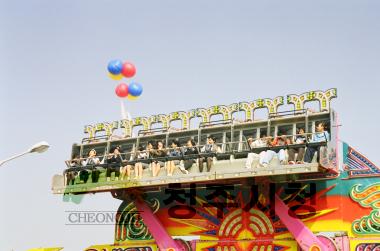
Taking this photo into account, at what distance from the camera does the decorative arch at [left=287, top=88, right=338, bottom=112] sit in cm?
2017

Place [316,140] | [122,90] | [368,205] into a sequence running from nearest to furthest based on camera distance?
[316,140] < [368,205] < [122,90]

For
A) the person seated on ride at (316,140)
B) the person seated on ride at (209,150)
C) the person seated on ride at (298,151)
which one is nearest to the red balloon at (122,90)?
the person seated on ride at (209,150)

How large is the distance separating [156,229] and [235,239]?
10.6 ft

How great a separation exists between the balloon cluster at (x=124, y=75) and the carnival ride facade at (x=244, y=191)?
1179mm

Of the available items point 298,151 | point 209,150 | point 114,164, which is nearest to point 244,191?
point 209,150

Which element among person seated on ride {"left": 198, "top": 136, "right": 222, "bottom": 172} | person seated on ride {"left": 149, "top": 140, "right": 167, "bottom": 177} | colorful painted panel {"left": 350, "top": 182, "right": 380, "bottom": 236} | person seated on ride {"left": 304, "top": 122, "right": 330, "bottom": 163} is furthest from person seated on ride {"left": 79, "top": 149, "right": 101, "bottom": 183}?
colorful painted panel {"left": 350, "top": 182, "right": 380, "bottom": 236}

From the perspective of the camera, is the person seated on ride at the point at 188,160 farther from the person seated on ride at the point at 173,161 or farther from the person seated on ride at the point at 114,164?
the person seated on ride at the point at 114,164

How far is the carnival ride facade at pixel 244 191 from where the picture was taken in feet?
65.2

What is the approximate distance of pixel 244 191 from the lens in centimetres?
2205

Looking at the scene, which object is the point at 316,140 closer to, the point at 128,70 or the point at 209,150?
the point at 209,150

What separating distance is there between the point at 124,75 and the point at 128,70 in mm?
276

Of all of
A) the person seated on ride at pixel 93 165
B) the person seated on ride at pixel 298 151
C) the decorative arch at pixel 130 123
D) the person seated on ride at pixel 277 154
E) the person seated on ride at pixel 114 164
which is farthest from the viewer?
the decorative arch at pixel 130 123

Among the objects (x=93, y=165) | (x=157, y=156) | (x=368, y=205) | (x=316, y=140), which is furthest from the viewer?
(x=93, y=165)

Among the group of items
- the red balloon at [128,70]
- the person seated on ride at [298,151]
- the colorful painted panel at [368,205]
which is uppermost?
the red balloon at [128,70]
